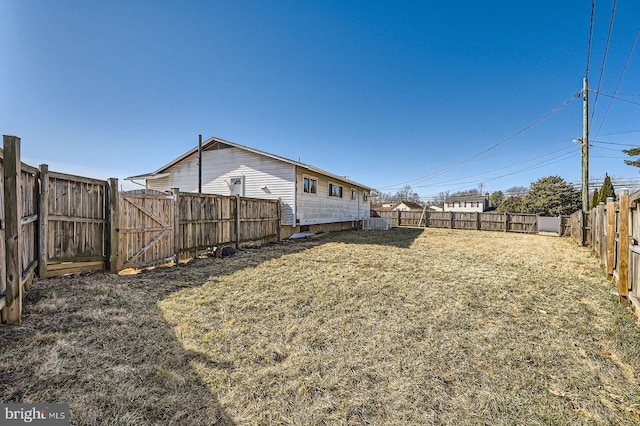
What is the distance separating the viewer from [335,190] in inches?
653

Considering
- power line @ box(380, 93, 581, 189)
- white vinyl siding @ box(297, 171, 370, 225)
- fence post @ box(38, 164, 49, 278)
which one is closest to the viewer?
fence post @ box(38, 164, 49, 278)

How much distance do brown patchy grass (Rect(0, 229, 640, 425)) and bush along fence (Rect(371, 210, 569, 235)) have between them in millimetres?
16643

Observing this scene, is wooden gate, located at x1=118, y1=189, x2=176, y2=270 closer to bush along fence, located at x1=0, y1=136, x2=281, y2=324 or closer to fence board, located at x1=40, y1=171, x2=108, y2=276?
bush along fence, located at x1=0, y1=136, x2=281, y2=324

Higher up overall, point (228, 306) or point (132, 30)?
point (132, 30)

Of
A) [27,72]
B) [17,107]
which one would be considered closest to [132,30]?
[27,72]

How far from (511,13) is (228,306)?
14157 mm

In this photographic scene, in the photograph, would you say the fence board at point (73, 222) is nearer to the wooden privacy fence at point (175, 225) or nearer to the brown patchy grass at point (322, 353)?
the wooden privacy fence at point (175, 225)

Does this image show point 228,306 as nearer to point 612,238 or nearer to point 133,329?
point 133,329

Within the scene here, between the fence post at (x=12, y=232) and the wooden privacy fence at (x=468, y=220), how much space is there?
2299 centimetres

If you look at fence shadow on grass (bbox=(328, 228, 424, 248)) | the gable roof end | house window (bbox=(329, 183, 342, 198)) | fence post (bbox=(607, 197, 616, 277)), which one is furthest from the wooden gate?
house window (bbox=(329, 183, 342, 198))

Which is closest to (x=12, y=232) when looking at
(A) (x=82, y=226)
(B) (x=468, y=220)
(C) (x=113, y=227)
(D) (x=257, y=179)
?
(A) (x=82, y=226)

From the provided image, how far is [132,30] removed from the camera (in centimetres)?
822

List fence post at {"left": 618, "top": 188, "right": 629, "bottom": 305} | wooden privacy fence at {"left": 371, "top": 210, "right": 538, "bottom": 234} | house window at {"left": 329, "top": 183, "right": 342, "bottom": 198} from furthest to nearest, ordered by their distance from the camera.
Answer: wooden privacy fence at {"left": 371, "top": 210, "right": 538, "bottom": 234} → house window at {"left": 329, "top": 183, "right": 342, "bottom": 198} → fence post at {"left": 618, "top": 188, "right": 629, "bottom": 305}

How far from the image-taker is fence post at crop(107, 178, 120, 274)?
5.18 m
